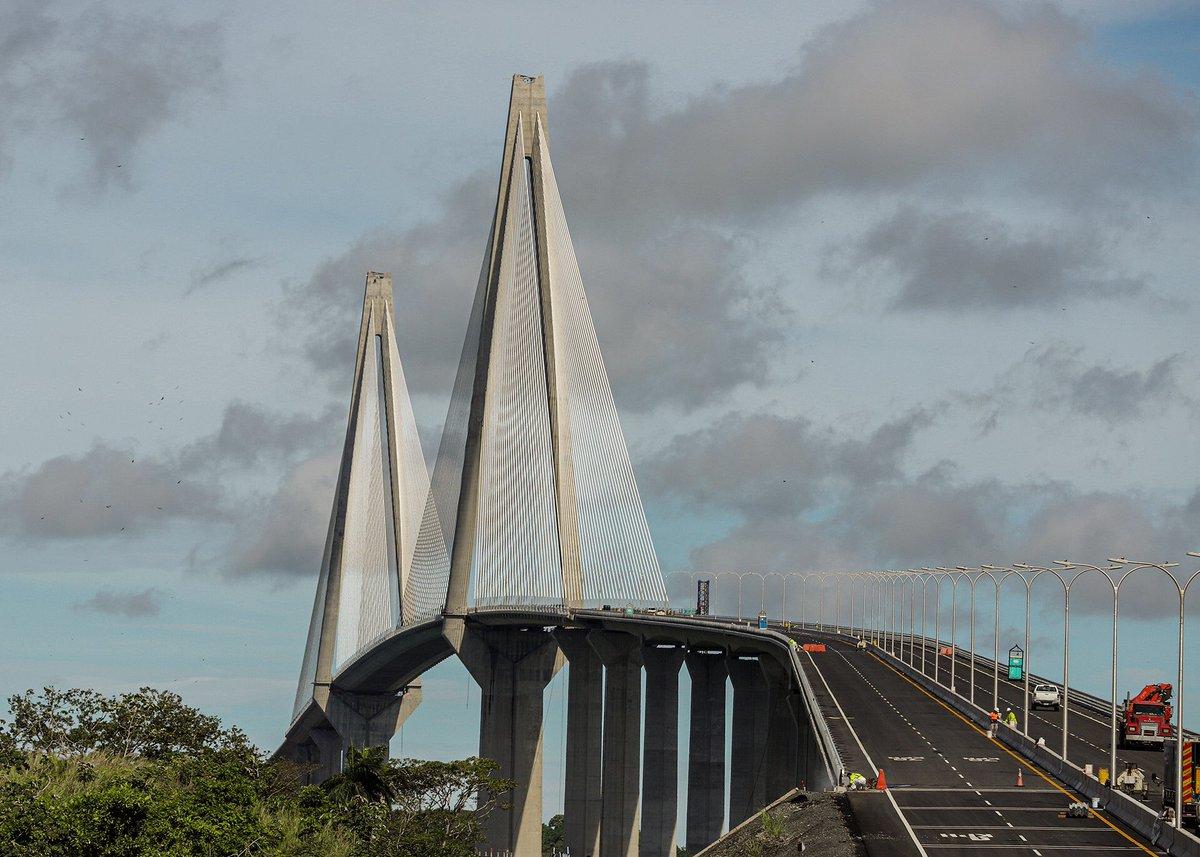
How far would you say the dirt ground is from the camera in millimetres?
54188

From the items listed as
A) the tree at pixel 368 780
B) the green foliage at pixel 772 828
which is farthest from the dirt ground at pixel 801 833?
the tree at pixel 368 780

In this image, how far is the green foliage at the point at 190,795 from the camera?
57594 millimetres

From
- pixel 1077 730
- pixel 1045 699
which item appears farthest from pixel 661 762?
pixel 1077 730

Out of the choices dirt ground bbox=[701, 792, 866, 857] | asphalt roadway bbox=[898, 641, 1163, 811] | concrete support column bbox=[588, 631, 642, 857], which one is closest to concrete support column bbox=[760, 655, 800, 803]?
asphalt roadway bbox=[898, 641, 1163, 811]

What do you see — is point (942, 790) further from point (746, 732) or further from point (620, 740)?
point (620, 740)

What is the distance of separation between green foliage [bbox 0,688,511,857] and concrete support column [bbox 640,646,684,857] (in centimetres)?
3038

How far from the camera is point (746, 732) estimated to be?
117438 millimetres

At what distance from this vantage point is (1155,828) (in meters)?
57.4

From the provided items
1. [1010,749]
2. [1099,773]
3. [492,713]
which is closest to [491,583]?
[492,713]

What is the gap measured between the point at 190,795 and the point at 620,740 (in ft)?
182

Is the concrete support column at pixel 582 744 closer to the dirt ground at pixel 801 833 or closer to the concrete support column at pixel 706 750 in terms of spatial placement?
the concrete support column at pixel 706 750

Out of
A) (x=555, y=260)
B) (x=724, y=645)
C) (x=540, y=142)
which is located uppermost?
(x=540, y=142)

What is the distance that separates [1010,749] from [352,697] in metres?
90.9

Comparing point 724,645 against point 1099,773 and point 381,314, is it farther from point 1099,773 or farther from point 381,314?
point 381,314
